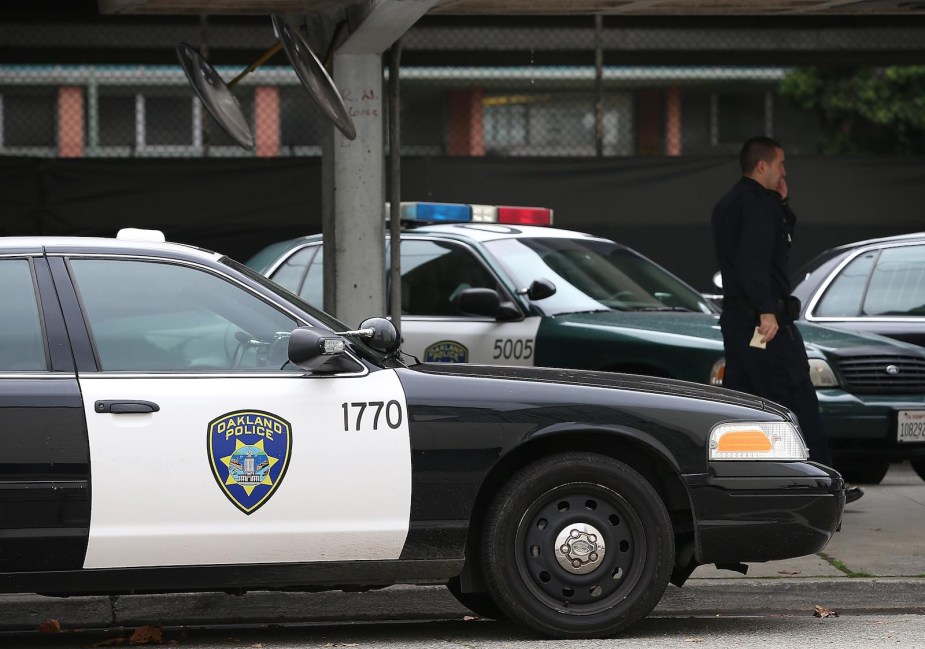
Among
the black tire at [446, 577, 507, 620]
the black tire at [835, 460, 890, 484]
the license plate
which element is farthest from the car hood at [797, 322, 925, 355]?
the black tire at [446, 577, 507, 620]

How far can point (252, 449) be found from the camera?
223 inches

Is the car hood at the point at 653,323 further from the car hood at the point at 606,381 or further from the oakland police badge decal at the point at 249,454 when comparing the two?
the oakland police badge decal at the point at 249,454

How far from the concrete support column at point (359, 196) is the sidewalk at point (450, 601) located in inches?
74.8

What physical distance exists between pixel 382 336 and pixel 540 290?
3596 millimetres

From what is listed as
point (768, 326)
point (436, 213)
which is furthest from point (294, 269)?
point (768, 326)

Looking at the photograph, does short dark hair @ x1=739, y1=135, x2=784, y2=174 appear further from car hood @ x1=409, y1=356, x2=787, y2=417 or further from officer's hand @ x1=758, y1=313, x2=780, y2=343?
car hood @ x1=409, y1=356, x2=787, y2=417

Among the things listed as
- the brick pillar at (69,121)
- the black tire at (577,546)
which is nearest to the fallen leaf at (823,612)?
the black tire at (577,546)

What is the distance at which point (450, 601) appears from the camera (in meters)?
7.15

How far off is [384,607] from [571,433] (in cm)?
159

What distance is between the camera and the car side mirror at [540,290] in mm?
9500

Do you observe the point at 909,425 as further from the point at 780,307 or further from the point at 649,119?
the point at 649,119

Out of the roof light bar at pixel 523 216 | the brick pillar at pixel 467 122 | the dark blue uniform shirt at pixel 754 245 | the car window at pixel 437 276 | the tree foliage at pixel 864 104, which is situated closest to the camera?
the dark blue uniform shirt at pixel 754 245

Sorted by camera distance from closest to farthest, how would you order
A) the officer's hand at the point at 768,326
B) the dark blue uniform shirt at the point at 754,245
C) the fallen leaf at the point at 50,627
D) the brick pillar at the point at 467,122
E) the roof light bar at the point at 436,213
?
the fallen leaf at the point at 50,627 < the officer's hand at the point at 768,326 < the dark blue uniform shirt at the point at 754,245 < the roof light bar at the point at 436,213 < the brick pillar at the point at 467,122

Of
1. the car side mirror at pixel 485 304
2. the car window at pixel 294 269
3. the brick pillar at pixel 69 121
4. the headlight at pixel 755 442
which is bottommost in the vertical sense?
the headlight at pixel 755 442
